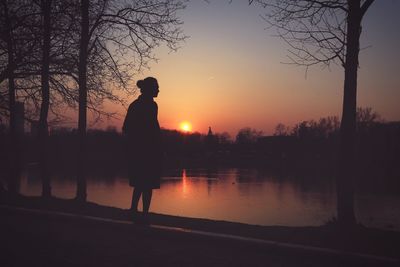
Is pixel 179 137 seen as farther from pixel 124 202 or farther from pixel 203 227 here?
pixel 203 227

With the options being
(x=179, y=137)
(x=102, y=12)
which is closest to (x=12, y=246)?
(x=102, y=12)

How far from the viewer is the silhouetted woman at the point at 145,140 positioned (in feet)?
24.2

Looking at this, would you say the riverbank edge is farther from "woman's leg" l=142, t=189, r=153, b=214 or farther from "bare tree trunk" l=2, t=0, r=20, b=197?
"bare tree trunk" l=2, t=0, r=20, b=197

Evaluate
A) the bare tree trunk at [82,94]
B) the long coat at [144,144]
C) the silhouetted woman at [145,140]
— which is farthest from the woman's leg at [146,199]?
the bare tree trunk at [82,94]

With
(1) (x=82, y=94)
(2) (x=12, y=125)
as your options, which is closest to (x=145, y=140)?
(1) (x=82, y=94)

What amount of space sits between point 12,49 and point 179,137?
493 ft

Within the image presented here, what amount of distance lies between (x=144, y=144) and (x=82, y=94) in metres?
6.69

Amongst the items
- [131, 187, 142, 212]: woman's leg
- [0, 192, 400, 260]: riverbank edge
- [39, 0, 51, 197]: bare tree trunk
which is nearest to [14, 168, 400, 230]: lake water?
[39, 0, 51, 197]: bare tree trunk

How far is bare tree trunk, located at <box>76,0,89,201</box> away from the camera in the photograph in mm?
13000

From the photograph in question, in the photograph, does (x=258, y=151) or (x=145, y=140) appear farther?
(x=258, y=151)

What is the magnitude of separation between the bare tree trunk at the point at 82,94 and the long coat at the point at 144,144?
636 centimetres

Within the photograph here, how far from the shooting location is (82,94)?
1345 centimetres

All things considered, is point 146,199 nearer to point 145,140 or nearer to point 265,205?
point 145,140

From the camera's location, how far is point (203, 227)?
27.0ft
